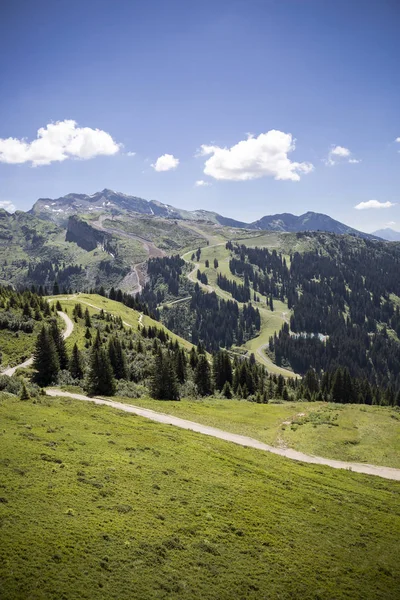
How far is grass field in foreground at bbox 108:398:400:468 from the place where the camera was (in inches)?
1906

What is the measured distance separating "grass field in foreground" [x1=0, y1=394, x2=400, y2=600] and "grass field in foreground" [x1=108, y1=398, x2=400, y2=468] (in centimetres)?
1196

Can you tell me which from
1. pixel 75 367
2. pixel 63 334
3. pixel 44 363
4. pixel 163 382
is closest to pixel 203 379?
pixel 163 382

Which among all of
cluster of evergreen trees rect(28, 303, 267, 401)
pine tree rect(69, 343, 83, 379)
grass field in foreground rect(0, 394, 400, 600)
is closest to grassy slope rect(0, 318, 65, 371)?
cluster of evergreen trees rect(28, 303, 267, 401)

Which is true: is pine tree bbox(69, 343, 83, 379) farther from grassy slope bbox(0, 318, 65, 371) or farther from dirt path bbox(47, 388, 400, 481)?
dirt path bbox(47, 388, 400, 481)

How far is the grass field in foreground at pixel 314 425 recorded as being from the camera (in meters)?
48.4

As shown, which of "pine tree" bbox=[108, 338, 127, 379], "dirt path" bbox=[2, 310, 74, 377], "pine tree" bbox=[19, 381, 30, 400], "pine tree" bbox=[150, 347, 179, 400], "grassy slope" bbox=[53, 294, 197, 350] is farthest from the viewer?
"grassy slope" bbox=[53, 294, 197, 350]

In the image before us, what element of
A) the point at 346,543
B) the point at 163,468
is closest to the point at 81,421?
the point at 163,468

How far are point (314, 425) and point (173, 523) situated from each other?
1698 inches

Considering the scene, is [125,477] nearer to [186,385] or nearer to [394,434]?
[394,434]

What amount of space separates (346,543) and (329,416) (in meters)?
42.1

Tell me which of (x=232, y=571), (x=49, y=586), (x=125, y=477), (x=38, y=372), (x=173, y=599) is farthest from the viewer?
(x=38, y=372)

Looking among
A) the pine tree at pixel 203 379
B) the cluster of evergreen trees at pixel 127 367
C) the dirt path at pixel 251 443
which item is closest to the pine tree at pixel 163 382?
the cluster of evergreen trees at pixel 127 367

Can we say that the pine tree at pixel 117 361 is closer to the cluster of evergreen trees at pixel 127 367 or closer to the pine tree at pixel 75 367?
the cluster of evergreen trees at pixel 127 367

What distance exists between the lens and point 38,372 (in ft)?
227
